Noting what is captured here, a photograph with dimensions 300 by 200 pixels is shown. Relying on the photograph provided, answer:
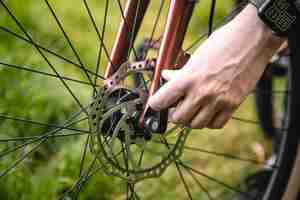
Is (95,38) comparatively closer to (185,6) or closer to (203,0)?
(203,0)

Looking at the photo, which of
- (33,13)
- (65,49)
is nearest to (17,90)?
Result: (65,49)

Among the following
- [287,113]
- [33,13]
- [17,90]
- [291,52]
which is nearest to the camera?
[291,52]

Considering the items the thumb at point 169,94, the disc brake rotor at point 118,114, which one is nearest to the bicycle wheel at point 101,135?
the disc brake rotor at point 118,114

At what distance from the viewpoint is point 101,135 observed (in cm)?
130

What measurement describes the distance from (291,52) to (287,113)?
0.70 feet

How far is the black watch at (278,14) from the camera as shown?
1128 mm

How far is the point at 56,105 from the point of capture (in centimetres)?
227

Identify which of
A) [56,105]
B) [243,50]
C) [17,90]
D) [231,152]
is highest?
[243,50]

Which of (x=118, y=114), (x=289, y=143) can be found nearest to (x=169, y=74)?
(x=118, y=114)

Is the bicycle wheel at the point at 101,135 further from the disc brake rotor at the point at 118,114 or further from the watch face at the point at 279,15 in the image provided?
the watch face at the point at 279,15

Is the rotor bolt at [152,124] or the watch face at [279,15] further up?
the watch face at [279,15]

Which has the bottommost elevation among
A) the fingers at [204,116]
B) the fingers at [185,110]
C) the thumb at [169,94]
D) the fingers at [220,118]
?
the fingers at [220,118]

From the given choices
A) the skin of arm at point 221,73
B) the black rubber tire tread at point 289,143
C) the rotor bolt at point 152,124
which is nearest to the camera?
the skin of arm at point 221,73

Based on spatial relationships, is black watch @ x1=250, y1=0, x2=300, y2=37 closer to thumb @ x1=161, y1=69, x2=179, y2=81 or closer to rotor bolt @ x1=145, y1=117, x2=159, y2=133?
thumb @ x1=161, y1=69, x2=179, y2=81
